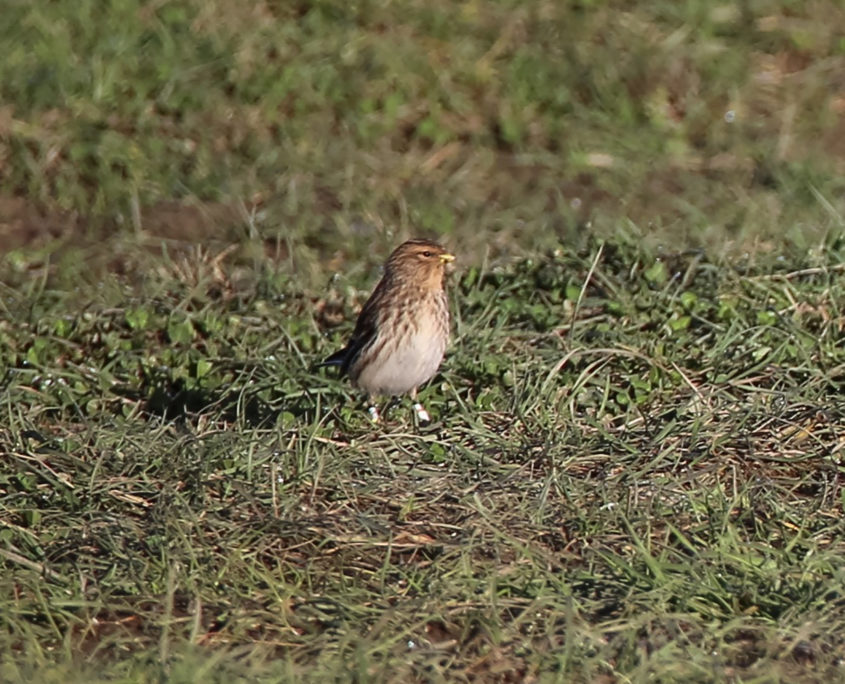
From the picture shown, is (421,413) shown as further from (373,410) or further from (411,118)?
(411,118)

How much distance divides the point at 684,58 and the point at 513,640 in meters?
6.79

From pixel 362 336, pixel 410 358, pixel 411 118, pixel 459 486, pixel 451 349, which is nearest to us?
pixel 459 486

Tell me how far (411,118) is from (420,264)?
147 inches

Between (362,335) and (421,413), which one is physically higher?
(362,335)

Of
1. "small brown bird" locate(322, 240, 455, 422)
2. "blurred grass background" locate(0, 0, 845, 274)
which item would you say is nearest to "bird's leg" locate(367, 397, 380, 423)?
"small brown bird" locate(322, 240, 455, 422)

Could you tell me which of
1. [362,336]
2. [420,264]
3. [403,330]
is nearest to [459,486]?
[403,330]

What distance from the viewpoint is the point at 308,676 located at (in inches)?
194

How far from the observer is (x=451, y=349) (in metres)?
7.54

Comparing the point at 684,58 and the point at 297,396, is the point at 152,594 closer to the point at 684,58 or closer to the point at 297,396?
the point at 297,396

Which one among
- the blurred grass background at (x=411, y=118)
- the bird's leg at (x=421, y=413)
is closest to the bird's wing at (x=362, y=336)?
the bird's leg at (x=421, y=413)

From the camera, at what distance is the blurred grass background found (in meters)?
9.70

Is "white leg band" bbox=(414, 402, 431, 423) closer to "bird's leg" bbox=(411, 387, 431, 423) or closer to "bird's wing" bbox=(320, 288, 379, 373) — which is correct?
"bird's leg" bbox=(411, 387, 431, 423)

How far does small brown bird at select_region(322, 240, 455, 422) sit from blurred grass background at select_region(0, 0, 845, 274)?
1.95 m

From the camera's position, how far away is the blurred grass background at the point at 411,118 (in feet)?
31.8
